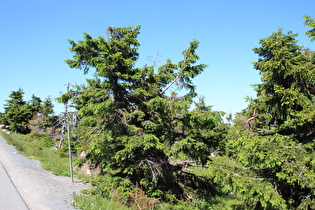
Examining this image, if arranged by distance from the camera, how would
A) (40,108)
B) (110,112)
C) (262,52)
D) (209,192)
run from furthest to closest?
(40,108)
(209,192)
(110,112)
(262,52)

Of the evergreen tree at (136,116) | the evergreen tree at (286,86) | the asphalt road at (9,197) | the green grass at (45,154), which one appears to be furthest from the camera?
the green grass at (45,154)

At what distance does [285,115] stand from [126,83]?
6102 mm

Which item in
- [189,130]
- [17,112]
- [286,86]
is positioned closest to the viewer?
[286,86]

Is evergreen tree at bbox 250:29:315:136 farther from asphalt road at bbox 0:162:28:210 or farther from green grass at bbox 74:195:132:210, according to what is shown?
asphalt road at bbox 0:162:28:210

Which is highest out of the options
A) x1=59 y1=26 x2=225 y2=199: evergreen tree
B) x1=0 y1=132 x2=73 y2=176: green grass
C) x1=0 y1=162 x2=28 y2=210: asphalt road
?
x1=59 y1=26 x2=225 y2=199: evergreen tree

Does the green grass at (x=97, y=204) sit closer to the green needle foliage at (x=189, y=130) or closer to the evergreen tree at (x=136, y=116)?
the green needle foliage at (x=189, y=130)

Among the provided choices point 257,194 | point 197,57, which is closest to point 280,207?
point 257,194

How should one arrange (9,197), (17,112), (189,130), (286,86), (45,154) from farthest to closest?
(17,112) → (45,154) → (189,130) → (286,86) → (9,197)

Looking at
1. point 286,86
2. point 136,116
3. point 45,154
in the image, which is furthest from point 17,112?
point 286,86

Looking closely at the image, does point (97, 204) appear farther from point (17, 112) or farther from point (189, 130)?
point (17, 112)

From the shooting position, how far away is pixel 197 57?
1038 centimetres

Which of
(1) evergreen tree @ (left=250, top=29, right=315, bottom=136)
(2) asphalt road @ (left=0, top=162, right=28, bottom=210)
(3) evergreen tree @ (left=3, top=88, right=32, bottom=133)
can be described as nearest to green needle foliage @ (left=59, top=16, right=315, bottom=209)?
(1) evergreen tree @ (left=250, top=29, right=315, bottom=136)

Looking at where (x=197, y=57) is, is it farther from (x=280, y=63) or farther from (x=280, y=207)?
(x=280, y=207)

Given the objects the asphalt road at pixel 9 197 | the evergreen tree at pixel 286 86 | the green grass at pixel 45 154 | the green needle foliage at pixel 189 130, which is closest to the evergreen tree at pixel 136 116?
the green needle foliage at pixel 189 130
